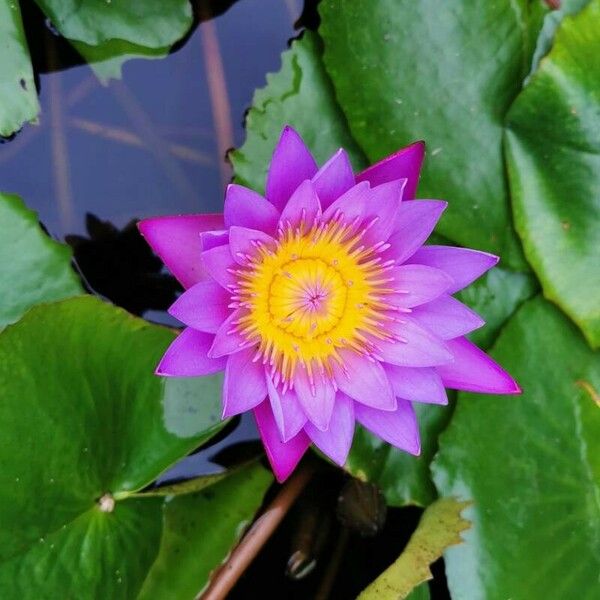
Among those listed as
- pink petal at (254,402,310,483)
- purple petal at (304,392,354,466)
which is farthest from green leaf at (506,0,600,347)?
pink petal at (254,402,310,483)

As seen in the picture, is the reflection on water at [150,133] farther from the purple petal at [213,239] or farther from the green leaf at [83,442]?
the purple petal at [213,239]

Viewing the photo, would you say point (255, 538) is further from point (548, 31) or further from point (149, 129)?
point (548, 31)

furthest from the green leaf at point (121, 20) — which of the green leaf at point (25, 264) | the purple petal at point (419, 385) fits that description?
the purple petal at point (419, 385)

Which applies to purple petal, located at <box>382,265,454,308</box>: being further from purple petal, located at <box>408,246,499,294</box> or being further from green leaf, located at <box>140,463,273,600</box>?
green leaf, located at <box>140,463,273,600</box>

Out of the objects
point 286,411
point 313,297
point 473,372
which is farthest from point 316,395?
point 473,372

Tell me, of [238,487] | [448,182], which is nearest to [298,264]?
[448,182]

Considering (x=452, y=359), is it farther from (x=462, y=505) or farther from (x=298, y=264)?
(x=462, y=505)
